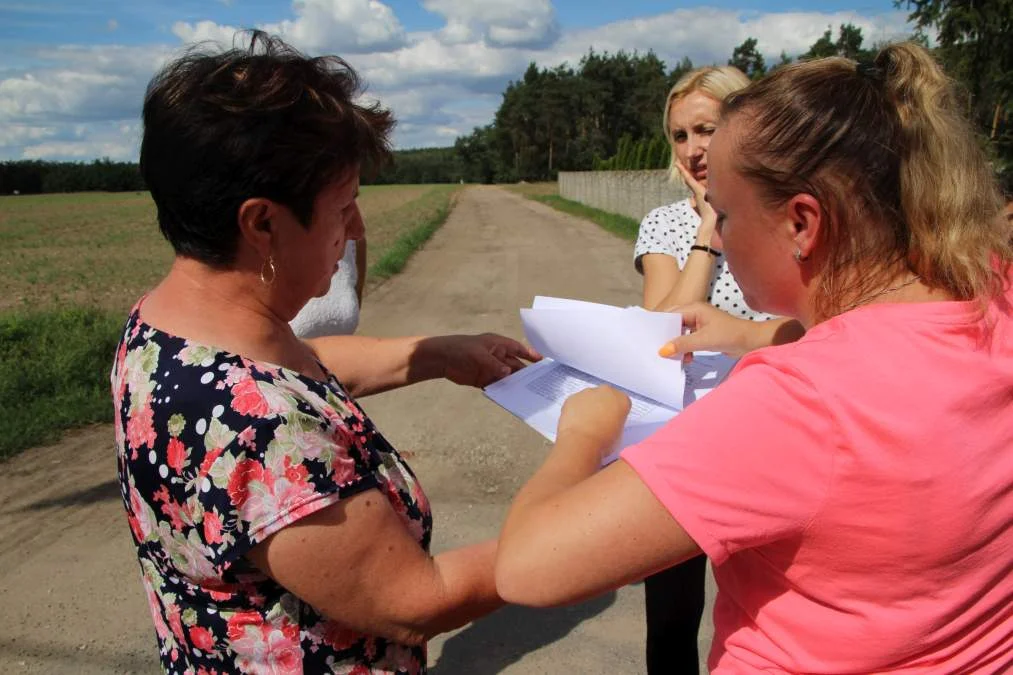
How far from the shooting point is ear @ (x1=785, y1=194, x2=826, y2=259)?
1.12 metres

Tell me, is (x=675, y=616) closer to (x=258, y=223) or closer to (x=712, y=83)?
(x=258, y=223)

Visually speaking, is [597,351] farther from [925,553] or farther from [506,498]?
[506,498]

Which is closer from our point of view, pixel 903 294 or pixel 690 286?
pixel 903 294

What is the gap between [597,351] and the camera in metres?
1.90

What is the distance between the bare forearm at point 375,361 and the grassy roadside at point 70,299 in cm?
385

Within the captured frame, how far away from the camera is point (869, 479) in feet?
3.27

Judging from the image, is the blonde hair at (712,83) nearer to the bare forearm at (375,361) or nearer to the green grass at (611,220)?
the bare forearm at (375,361)

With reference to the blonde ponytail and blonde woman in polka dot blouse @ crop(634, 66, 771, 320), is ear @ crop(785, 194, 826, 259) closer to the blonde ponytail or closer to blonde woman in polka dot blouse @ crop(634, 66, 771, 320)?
the blonde ponytail

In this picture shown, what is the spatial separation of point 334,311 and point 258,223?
7.25 ft

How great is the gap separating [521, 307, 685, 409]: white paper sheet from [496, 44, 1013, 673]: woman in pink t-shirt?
609mm

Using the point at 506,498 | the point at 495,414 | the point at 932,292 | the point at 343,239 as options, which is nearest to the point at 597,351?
the point at 343,239

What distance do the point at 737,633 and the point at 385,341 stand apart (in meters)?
1.36


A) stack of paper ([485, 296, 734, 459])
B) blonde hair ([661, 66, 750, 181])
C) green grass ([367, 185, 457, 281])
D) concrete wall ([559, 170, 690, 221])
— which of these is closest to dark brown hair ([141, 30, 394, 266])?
stack of paper ([485, 296, 734, 459])

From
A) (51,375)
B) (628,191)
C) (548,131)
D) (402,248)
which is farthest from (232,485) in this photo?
(548,131)
